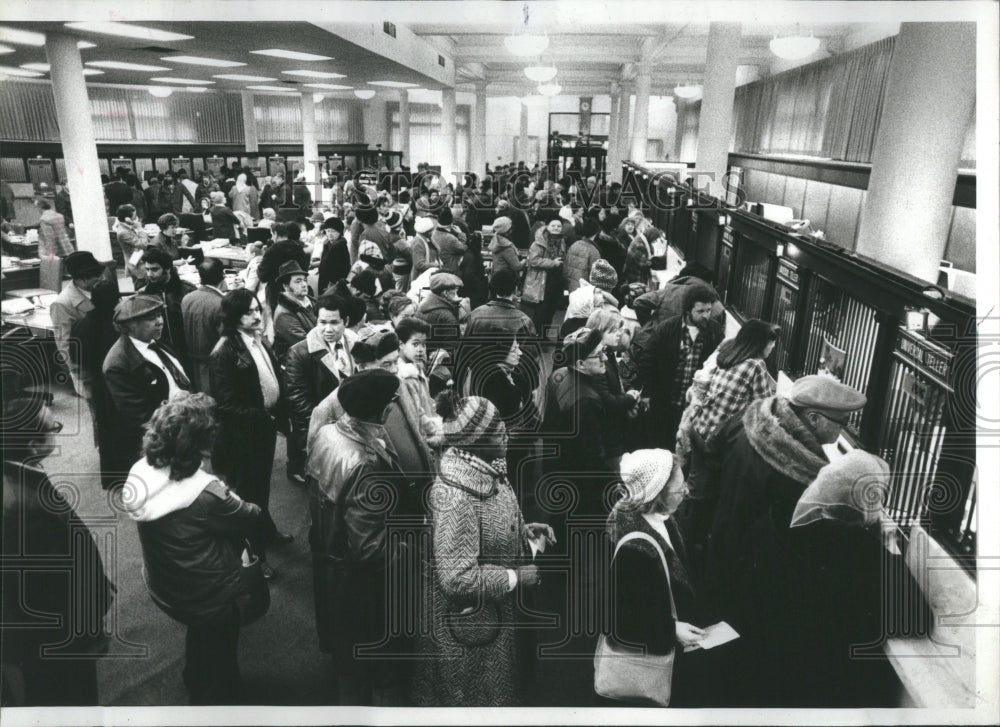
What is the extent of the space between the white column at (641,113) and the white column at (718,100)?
8.24m

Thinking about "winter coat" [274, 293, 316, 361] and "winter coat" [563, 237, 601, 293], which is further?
"winter coat" [563, 237, 601, 293]

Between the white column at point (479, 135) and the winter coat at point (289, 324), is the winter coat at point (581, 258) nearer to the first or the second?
the winter coat at point (289, 324)

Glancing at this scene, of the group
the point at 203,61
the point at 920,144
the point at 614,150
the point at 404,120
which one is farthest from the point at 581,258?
the point at 404,120

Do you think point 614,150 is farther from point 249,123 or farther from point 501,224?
point 501,224

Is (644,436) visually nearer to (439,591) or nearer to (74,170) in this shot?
(439,591)

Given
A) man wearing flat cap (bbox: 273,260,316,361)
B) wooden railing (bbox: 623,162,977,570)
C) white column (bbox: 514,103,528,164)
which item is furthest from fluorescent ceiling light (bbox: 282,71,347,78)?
white column (bbox: 514,103,528,164)

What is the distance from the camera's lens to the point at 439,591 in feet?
8.20

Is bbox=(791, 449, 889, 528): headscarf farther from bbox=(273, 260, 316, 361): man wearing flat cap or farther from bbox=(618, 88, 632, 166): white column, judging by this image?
bbox=(618, 88, 632, 166): white column

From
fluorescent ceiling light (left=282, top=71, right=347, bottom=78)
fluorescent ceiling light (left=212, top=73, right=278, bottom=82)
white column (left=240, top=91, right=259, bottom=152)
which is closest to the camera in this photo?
fluorescent ceiling light (left=282, top=71, right=347, bottom=78)

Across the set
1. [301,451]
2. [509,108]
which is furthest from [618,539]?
[509,108]

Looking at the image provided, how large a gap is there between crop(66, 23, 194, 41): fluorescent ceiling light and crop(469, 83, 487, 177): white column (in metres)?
16.5

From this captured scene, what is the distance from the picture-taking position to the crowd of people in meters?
2.41

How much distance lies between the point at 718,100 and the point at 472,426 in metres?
8.07

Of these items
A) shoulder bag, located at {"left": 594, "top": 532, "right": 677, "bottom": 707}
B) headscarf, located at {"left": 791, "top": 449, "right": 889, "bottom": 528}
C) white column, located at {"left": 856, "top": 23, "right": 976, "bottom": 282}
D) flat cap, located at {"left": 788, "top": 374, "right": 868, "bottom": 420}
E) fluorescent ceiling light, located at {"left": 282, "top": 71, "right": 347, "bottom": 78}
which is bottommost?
shoulder bag, located at {"left": 594, "top": 532, "right": 677, "bottom": 707}
